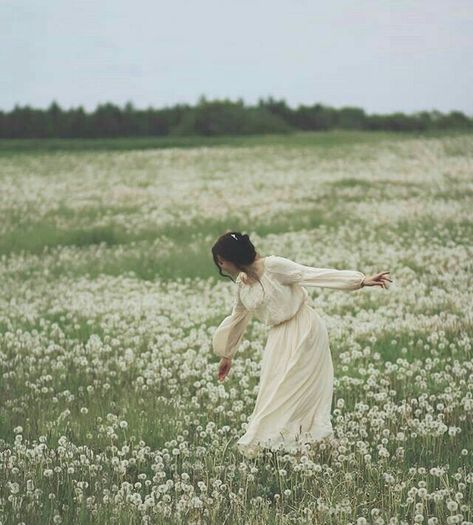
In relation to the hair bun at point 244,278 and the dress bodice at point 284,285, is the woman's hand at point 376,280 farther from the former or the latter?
the hair bun at point 244,278

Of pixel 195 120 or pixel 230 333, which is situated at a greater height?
pixel 195 120

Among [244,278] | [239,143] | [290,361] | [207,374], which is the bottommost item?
[207,374]

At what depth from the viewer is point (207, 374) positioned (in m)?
9.14

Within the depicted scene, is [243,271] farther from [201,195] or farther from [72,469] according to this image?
[201,195]

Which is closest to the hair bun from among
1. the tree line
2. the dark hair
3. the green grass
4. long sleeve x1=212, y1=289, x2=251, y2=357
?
the dark hair

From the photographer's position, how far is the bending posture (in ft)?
23.0

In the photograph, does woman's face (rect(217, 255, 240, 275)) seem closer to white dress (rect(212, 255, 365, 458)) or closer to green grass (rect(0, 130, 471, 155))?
white dress (rect(212, 255, 365, 458))

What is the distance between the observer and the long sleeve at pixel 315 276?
7.23 m

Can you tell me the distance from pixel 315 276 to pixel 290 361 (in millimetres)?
751

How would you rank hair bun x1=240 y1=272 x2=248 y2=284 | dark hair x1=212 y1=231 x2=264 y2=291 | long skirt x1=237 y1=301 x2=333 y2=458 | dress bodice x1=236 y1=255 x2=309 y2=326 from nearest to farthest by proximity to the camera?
1. long skirt x1=237 y1=301 x2=333 y2=458
2. dark hair x1=212 y1=231 x2=264 y2=291
3. dress bodice x1=236 y1=255 x2=309 y2=326
4. hair bun x1=240 y1=272 x2=248 y2=284

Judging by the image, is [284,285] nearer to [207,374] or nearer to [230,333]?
[230,333]

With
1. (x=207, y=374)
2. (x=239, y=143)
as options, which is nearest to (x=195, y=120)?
(x=239, y=143)

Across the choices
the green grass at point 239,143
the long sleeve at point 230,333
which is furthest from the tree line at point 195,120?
the long sleeve at point 230,333

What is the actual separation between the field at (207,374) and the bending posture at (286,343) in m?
0.21
